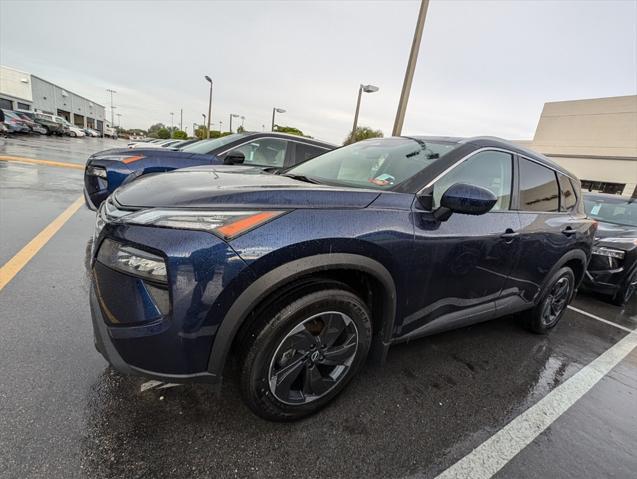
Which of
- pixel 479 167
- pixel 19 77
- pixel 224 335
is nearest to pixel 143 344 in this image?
pixel 224 335

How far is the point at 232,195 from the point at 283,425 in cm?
130

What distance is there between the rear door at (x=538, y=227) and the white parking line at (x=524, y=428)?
0.73 metres

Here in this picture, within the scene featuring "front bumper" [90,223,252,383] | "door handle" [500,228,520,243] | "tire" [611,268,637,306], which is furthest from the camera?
"tire" [611,268,637,306]

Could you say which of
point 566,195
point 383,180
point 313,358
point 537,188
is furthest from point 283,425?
point 566,195

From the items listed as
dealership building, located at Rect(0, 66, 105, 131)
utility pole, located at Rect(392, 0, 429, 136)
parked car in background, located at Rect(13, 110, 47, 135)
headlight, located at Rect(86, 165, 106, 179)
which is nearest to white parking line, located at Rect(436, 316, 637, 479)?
headlight, located at Rect(86, 165, 106, 179)

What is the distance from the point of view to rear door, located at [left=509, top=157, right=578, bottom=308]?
2.76 metres

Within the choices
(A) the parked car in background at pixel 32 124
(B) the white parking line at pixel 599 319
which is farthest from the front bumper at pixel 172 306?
(A) the parked car in background at pixel 32 124

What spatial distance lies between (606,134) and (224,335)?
3730 centimetres

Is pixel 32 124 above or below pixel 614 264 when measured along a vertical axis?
below

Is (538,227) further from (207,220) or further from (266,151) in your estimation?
(266,151)

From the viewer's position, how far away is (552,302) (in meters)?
3.44

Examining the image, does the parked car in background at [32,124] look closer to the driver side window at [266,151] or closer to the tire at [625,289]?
the driver side window at [266,151]

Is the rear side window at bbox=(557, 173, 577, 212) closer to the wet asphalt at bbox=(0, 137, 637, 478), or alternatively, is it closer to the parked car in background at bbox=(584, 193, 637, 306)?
the wet asphalt at bbox=(0, 137, 637, 478)

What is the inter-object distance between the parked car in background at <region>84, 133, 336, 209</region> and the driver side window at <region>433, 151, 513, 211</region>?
1.77 meters
